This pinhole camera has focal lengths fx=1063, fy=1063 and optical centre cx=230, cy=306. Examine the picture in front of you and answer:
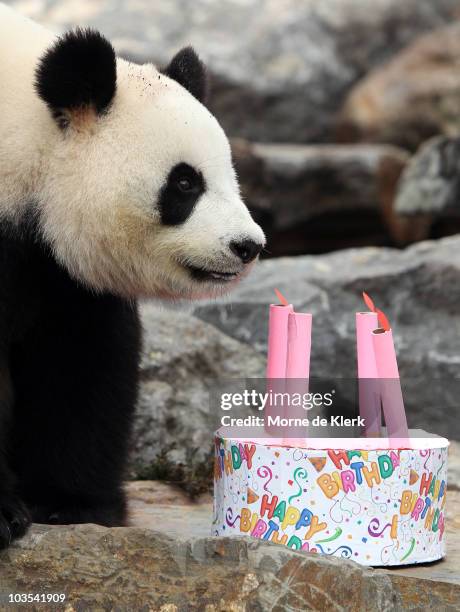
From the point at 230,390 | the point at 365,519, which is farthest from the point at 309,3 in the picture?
the point at 365,519

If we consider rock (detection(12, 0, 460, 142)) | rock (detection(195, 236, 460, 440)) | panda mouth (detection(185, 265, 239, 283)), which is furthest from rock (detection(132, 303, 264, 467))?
rock (detection(12, 0, 460, 142))

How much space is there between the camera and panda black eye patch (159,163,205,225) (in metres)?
3.63

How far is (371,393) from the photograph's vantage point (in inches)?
140

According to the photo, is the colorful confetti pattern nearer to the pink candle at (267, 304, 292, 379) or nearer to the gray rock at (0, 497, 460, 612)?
the gray rock at (0, 497, 460, 612)

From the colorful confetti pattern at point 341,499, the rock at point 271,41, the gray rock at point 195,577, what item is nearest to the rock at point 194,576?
the gray rock at point 195,577

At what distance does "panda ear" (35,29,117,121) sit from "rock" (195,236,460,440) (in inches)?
108

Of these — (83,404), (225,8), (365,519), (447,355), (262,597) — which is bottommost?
(262,597)

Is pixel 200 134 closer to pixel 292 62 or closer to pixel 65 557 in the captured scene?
pixel 65 557

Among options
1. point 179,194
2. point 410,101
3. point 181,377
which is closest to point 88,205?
point 179,194

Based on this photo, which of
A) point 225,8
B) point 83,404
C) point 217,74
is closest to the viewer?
point 83,404

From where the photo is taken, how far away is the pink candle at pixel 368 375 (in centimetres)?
355

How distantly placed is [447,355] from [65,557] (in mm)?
3261

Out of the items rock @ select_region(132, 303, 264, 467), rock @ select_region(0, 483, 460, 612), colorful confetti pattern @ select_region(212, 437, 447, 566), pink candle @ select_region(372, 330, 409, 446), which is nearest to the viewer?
rock @ select_region(0, 483, 460, 612)

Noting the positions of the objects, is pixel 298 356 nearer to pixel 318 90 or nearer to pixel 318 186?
pixel 318 186
